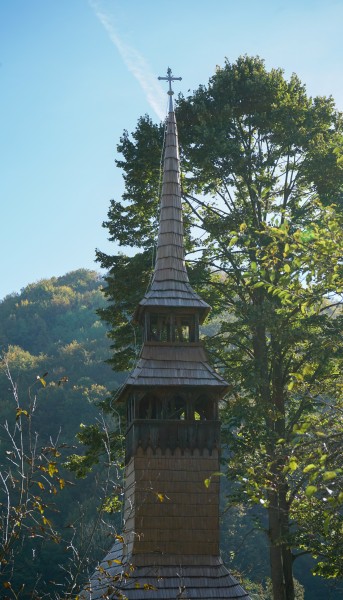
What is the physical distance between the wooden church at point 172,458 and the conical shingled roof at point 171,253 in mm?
47

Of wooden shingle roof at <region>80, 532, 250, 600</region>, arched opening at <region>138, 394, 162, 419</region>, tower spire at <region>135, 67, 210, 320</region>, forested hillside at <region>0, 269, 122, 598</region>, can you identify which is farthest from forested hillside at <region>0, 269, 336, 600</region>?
tower spire at <region>135, 67, 210, 320</region>

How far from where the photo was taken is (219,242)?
83.7 ft

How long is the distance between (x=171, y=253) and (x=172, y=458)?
5.96 metres

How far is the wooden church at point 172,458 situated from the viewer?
55.8ft

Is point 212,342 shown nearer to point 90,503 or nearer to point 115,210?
point 115,210

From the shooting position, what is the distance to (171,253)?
21.7 meters

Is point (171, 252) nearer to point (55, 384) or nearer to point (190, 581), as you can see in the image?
point (190, 581)

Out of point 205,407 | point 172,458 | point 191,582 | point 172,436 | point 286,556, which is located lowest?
point 191,582

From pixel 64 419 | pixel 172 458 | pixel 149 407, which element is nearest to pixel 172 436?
pixel 172 458

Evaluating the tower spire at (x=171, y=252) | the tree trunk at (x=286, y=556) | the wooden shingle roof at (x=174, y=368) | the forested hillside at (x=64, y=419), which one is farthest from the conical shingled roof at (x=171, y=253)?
the tree trunk at (x=286, y=556)

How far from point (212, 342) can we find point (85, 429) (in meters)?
4.38

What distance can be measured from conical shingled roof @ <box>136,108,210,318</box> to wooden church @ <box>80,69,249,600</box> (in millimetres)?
47

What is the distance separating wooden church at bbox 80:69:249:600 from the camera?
17.0 m

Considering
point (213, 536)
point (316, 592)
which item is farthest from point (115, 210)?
point (316, 592)
